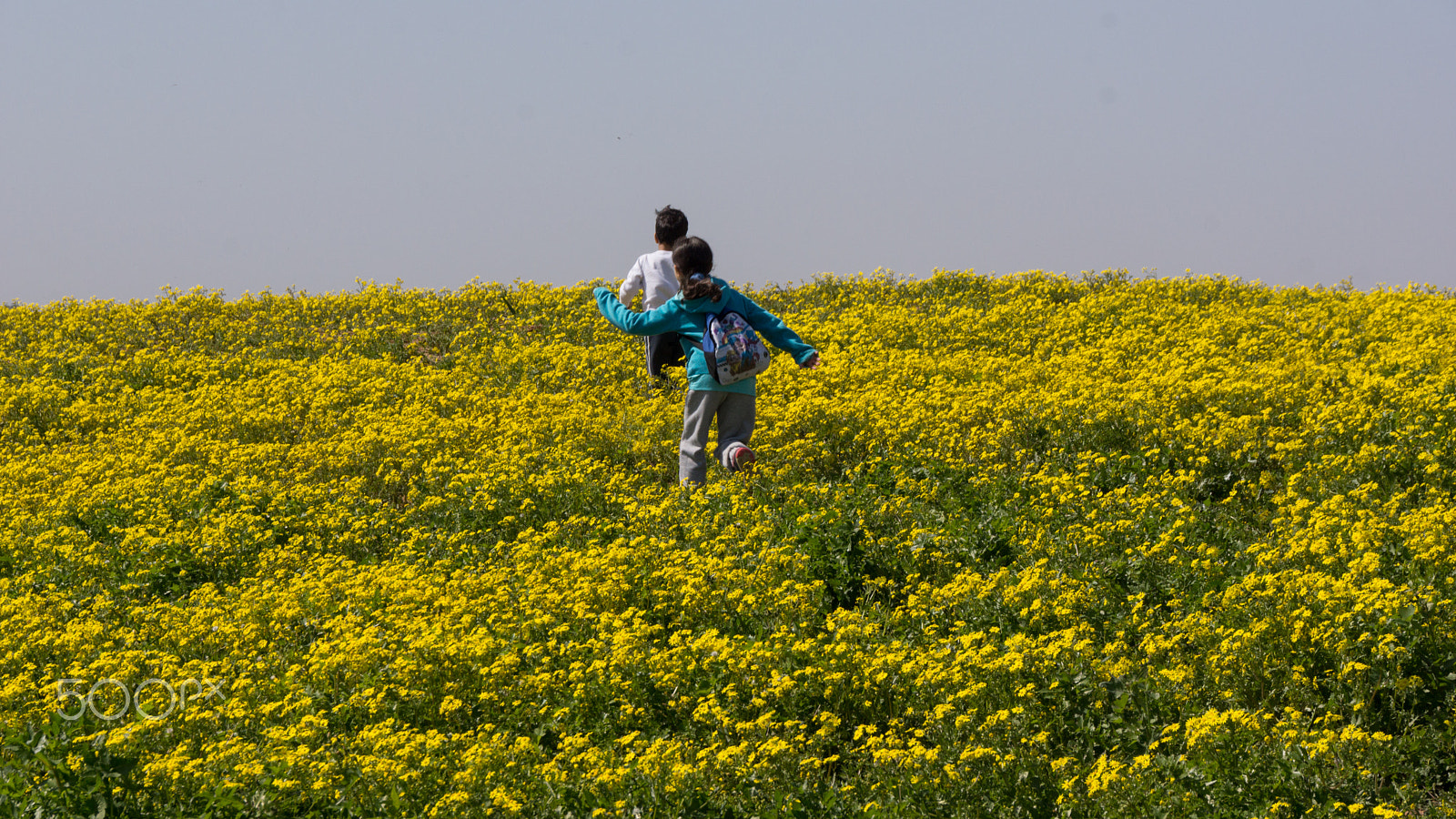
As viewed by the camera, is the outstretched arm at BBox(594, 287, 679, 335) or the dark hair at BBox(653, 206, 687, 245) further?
the dark hair at BBox(653, 206, 687, 245)

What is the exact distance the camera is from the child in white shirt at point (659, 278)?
30.6 ft

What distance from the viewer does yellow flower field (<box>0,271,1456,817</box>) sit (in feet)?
15.2

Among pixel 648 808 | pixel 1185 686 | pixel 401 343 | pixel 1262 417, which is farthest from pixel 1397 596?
pixel 401 343

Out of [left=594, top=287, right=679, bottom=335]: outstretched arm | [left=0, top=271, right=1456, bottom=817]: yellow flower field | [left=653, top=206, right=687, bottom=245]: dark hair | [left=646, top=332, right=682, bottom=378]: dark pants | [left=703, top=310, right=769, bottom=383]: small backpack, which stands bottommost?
[left=0, top=271, right=1456, bottom=817]: yellow flower field

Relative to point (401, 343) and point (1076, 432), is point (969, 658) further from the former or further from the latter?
point (401, 343)

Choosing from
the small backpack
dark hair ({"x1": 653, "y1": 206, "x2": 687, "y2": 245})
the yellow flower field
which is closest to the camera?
the yellow flower field

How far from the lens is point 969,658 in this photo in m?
5.14

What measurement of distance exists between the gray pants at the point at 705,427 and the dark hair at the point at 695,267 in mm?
669

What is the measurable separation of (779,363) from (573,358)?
2.32 meters

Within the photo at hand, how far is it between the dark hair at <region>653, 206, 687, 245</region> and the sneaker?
193cm

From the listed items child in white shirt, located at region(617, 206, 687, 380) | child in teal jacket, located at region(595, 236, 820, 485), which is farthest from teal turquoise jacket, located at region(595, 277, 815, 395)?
child in white shirt, located at region(617, 206, 687, 380)

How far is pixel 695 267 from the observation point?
823 cm

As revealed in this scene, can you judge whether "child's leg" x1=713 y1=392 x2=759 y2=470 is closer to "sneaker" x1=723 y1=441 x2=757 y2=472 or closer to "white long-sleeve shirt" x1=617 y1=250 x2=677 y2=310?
"sneaker" x1=723 y1=441 x2=757 y2=472

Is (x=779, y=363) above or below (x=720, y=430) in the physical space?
above
